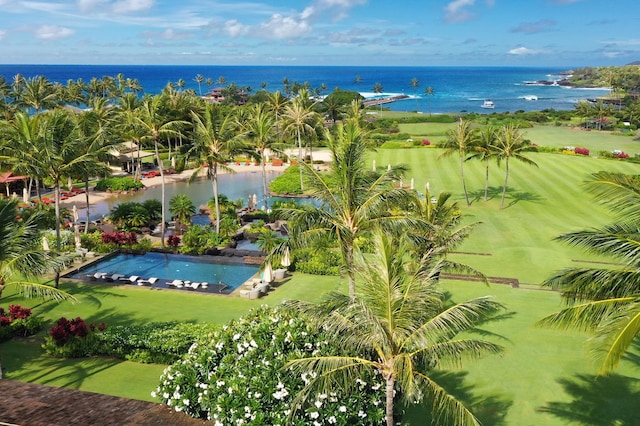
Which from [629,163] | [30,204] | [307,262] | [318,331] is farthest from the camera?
[629,163]

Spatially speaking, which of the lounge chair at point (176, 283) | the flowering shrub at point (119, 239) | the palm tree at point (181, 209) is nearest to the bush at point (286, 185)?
the palm tree at point (181, 209)

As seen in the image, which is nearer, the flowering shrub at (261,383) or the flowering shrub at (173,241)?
the flowering shrub at (261,383)

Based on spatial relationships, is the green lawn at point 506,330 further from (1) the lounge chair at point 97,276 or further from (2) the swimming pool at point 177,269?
(2) the swimming pool at point 177,269

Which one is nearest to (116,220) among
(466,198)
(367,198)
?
(367,198)

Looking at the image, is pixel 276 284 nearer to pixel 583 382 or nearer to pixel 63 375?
pixel 63 375

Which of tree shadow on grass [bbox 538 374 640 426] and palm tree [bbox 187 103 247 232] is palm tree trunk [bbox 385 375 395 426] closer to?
tree shadow on grass [bbox 538 374 640 426]

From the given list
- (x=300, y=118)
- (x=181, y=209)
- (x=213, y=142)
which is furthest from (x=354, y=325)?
(x=300, y=118)
